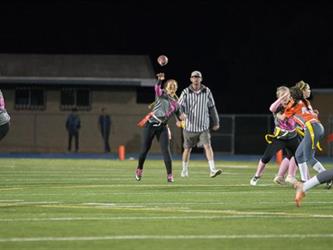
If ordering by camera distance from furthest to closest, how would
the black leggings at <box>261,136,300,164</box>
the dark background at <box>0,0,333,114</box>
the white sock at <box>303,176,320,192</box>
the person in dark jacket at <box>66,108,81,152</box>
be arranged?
the dark background at <box>0,0,333,114</box>, the person in dark jacket at <box>66,108,81,152</box>, the black leggings at <box>261,136,300,164</box>, the white sock at <box>303,176,320,192</box>

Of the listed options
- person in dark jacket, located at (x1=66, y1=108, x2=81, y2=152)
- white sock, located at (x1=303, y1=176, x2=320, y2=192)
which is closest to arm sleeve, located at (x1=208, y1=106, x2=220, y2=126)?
white sock, located at (x1=303, y1=176, x2=320, y2=192)

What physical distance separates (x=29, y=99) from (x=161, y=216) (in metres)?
37.4

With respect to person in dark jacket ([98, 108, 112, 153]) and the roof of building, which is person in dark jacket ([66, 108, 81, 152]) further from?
the roof of building

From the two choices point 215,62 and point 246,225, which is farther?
point 215,62

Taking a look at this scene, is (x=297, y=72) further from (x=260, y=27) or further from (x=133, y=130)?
(x=133, y=130)

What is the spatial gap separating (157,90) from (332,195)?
17.1ft

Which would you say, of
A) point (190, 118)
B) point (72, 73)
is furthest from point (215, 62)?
point (190, 118)

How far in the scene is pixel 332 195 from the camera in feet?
50.8

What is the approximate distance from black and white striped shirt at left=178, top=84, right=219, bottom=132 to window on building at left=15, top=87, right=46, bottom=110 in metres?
27.2

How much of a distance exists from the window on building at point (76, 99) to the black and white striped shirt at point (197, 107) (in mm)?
26729

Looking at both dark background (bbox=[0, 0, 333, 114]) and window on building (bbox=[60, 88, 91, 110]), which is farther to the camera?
dark background (bbox=[0, 0, 333, 114])

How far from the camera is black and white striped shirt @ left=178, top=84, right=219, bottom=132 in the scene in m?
21.8

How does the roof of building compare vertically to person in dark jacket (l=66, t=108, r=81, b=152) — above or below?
above

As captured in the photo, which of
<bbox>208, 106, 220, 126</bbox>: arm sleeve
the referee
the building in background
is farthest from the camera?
the building in background
